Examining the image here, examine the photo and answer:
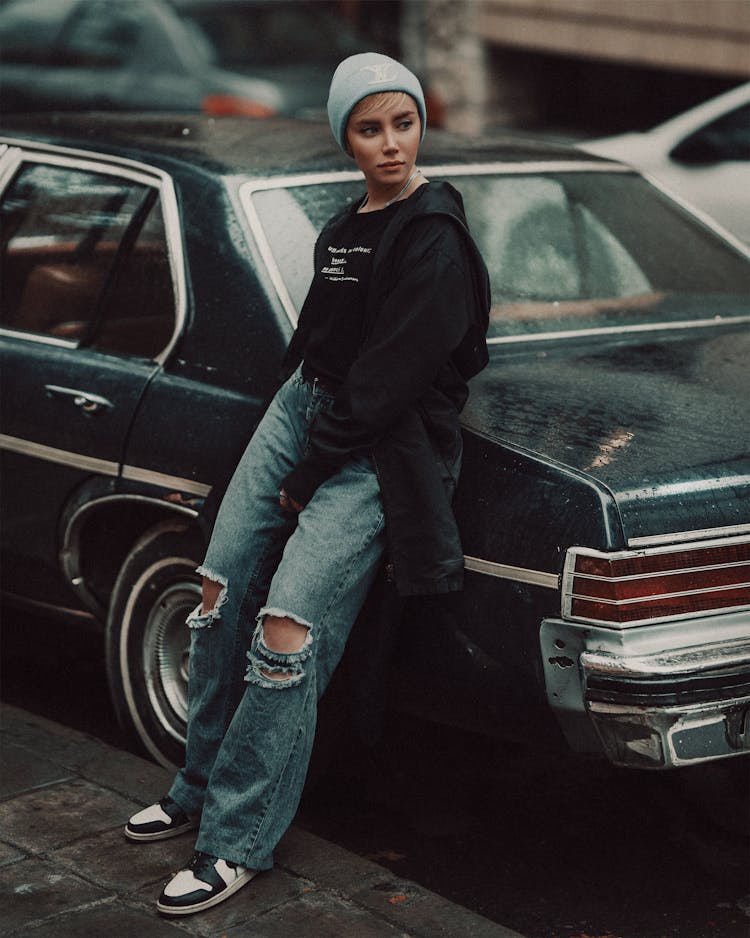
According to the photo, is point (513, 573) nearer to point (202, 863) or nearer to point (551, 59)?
point (202, 863)

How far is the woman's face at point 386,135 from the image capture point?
3506 millimetres

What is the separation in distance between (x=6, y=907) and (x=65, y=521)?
133cm

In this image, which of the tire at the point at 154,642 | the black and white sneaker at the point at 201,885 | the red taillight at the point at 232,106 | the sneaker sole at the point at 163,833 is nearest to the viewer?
the black and white sneaker at the point at 201,885

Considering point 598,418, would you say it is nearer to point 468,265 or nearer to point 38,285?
point 468,265

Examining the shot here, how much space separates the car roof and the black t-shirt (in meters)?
0.86

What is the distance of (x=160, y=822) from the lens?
386 centimetres

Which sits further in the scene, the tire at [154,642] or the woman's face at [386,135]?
the tire at [154,642]

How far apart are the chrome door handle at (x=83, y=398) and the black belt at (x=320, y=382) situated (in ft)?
2.94

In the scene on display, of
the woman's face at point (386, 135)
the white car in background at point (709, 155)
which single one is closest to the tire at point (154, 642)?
the woman's face at point (386, 135)

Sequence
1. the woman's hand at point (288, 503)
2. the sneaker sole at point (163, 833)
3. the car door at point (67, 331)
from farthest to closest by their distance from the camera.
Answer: the car door at point (67, 331)
the sneaker sole at point (163, 833)
the woman's hand at point (288, 503)

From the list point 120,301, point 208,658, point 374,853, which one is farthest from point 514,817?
point 120,301

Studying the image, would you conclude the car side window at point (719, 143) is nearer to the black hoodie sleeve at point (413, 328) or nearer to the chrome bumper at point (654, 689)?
the black hoodie sleeve at point (413, 328)

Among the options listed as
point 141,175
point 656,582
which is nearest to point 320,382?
point 656,582

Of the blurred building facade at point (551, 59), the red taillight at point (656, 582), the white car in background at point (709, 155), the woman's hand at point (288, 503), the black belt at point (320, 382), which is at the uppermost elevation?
the blurred building facade at point (551, 59)
